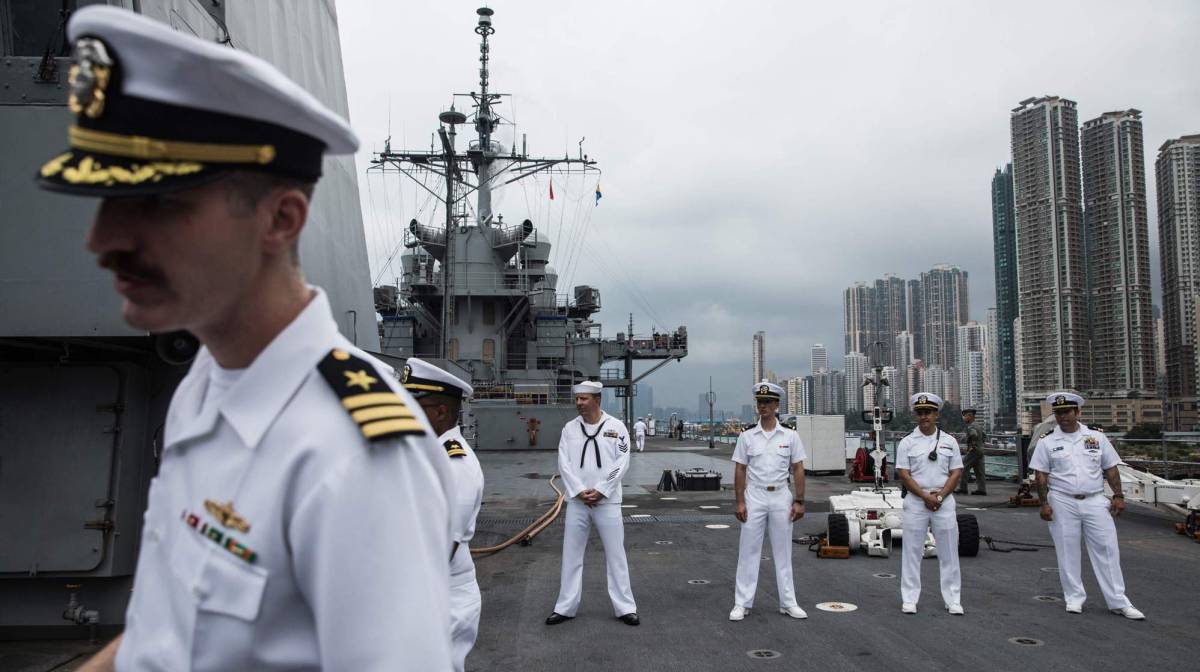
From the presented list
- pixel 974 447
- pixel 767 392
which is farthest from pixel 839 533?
pixel 974 447

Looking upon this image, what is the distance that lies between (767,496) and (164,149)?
6255 millimetres

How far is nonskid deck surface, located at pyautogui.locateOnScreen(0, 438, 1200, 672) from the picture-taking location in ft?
16.7

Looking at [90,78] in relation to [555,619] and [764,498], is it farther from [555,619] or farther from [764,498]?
[764,498]

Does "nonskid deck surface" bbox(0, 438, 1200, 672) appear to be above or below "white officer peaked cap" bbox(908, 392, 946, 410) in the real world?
below

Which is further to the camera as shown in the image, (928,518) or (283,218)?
(928,518)

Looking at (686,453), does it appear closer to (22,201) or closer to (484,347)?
(484,347)

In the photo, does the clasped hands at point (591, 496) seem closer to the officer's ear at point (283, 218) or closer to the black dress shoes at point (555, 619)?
the black dress shoes at point (555, 619)

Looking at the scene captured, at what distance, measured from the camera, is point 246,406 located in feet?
3.26

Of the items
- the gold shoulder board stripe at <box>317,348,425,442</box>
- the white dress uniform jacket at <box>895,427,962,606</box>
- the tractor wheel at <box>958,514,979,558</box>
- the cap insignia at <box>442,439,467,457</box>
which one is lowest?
the tractor wheel at <box>958,514,979,558</box>

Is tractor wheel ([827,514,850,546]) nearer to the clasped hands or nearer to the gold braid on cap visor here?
the clasped hands

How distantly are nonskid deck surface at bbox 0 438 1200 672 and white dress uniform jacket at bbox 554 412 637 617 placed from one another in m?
0.23

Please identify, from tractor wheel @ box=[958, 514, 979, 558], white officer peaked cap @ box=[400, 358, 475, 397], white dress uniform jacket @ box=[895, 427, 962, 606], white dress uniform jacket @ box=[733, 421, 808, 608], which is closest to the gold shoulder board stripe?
white officer peaked cap @ box=[400, 358, 475, 397]

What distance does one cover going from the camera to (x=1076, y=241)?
55.4 m

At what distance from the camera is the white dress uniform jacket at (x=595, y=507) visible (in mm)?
6145
